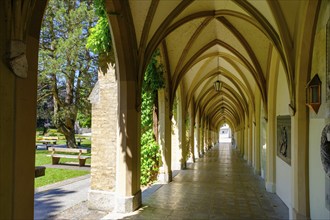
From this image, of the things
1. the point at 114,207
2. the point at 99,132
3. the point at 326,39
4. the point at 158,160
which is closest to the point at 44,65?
the point at 158,160

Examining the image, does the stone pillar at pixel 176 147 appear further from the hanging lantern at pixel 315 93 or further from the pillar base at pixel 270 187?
the hanging lantern at pixel 315 93

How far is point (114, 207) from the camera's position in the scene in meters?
5.75

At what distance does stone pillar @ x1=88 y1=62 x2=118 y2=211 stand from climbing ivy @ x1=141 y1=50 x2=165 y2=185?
2.51 metres

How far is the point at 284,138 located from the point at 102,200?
4.54m

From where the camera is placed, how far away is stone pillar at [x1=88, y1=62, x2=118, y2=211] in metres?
5.88

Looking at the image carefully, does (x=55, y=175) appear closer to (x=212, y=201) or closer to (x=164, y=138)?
(x=164, y=138)

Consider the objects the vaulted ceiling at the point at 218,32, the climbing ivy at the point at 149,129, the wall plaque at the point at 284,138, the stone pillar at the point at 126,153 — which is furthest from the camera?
the climbing ivy at the point at 149,129

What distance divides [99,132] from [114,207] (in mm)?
1681

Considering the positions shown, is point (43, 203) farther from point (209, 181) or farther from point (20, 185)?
point (209, 181)

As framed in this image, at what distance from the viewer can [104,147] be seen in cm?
599

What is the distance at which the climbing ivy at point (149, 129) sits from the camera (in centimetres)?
849

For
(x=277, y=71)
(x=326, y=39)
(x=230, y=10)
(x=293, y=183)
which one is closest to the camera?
(x=326, y=39)

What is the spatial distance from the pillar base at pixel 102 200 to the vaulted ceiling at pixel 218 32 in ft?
10.1

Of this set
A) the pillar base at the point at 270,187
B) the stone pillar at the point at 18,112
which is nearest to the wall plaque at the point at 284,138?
the pillar base at the point at 270,187
